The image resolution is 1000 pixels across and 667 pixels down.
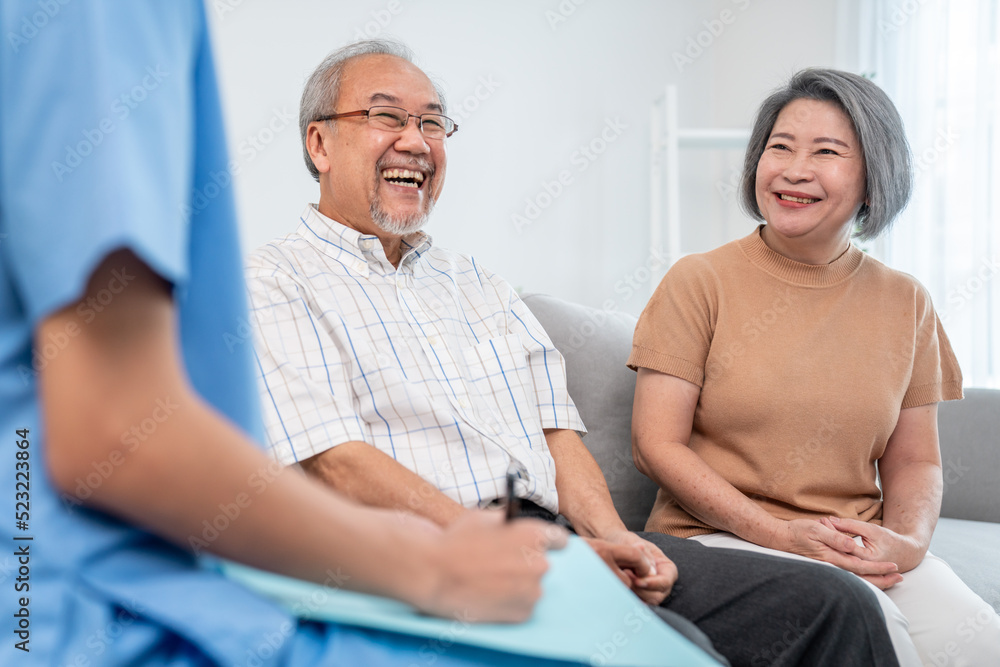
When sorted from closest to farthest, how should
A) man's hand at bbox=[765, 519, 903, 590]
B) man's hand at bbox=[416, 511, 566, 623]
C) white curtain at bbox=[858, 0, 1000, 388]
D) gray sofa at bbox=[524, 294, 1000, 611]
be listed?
man's hand at bbox=[416, 511, 566, 623]
man's hand at bbox=[765, 519, 903, 590]
gray sofa at bbox=[524, 294, 1000, 611]
white curtain at bbox=[858, 0, 1000, 388]

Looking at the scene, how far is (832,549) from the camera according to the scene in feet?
4.16

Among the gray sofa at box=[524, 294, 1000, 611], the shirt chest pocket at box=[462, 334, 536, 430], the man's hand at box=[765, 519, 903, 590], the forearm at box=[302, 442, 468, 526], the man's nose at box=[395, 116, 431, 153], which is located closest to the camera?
the forearm at box=[302, 442, 468, 526]

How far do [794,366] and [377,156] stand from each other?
0.86 m

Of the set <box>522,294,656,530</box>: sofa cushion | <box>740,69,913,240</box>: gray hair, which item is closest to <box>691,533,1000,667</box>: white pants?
<box>522,294,656,530</box>: sofa cushion

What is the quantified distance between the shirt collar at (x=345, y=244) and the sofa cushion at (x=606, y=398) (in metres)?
0.45

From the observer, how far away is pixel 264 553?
0.46 m

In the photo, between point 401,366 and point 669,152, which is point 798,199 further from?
point 669,152

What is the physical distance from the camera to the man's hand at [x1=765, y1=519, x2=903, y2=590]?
1243 mm

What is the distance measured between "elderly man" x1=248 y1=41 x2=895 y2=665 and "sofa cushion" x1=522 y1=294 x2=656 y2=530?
8.4 inches

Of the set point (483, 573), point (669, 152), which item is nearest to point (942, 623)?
point (483, 573)

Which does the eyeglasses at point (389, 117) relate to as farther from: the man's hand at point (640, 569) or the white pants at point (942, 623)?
the white pants at point (942, 623)

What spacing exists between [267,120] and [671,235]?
1.71m

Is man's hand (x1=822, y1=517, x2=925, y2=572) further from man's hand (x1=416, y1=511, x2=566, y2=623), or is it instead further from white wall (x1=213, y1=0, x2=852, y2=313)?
white wall (x1=213, y1=0, x2=852, y2=313)

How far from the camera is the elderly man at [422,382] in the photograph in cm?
104
